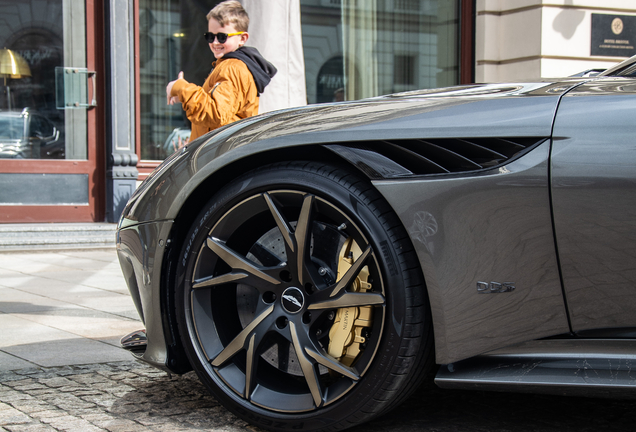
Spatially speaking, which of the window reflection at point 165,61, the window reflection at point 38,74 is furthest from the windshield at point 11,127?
the window reflection at point 165,61

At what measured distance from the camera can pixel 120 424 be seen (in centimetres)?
219

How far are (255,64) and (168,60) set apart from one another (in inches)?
213

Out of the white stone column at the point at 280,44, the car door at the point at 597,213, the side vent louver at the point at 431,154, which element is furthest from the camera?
the white stone column at the point at 280,44

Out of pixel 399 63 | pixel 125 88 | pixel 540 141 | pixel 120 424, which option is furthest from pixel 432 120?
pixel 399 63

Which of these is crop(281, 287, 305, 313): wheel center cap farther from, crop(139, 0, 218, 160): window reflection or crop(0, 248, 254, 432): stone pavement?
crop(139, 0, 218, 160): window reflection

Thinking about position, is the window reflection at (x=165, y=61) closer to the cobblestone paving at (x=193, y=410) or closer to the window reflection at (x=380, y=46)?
the window reflection at (x=380, y=46)

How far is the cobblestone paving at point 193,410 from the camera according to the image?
2.15 m

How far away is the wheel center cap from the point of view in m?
2.06

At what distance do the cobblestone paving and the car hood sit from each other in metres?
0.63

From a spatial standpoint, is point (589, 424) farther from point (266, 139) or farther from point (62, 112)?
point (62, 112)

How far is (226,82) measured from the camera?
350 centimetres

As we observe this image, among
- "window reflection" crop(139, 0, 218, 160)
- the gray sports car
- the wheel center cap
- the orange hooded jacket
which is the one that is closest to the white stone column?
"window reflection" crop(139, 0, 218, 160)

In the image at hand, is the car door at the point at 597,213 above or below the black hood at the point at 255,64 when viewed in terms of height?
below

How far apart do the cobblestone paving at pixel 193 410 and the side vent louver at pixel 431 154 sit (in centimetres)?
78
